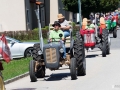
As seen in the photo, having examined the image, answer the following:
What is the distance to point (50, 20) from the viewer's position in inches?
2205

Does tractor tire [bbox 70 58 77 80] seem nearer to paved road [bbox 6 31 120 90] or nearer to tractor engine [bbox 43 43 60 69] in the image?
paved road [bbox 6 31 120 90]

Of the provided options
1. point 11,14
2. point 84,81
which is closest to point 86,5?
point 11,14

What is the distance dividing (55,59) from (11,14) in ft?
92.4

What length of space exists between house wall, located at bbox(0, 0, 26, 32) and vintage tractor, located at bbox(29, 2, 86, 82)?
87.3 ft

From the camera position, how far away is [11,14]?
144 feet

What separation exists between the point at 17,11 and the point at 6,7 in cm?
98

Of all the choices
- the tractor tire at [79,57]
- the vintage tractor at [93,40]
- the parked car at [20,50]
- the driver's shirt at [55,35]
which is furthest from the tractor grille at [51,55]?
the parked car at [20,50]

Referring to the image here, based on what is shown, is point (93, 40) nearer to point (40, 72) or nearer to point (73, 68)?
point (40, 72)

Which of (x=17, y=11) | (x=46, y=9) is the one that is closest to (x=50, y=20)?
(x=46, y=9)

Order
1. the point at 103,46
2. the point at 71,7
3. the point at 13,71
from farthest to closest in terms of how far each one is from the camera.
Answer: the point at 71,7 < the point at 103,46 < the point at 13,71

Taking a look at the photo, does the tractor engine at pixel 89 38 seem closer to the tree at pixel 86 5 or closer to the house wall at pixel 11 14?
the house wall at pixel 11 14

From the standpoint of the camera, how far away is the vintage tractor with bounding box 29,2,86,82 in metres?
16.0

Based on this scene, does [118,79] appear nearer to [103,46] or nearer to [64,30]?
[64,30]

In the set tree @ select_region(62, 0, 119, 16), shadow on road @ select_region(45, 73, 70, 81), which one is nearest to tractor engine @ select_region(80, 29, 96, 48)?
shadow on road @ select_region(45, 73, 70, 81)
